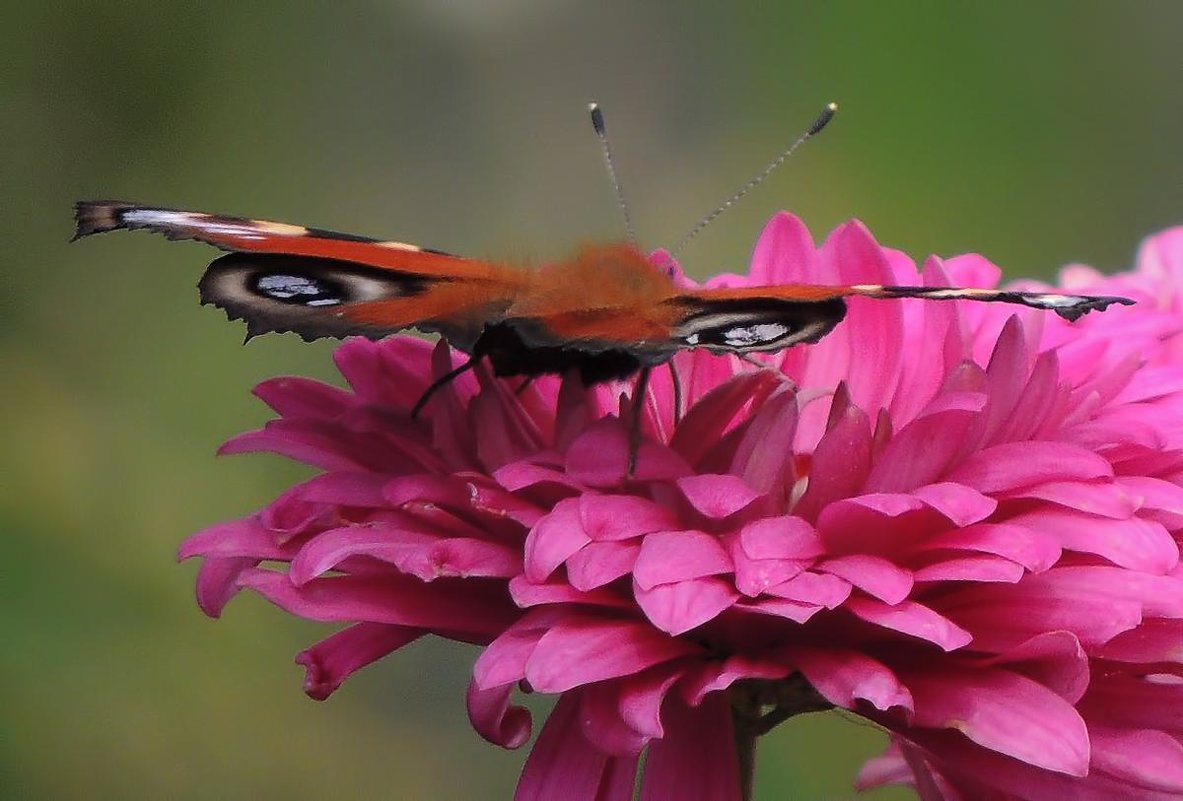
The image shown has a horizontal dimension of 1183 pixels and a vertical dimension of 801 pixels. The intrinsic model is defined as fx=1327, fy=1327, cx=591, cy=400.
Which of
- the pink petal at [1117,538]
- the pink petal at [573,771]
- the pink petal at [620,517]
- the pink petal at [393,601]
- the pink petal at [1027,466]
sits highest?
the pink petal at [1027,466]

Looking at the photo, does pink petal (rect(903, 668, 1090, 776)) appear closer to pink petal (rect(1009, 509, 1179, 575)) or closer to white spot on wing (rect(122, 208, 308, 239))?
pink petal (rect(1009, 509, 1179, 575))

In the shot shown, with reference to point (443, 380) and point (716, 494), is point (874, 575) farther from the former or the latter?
point (443, 380)

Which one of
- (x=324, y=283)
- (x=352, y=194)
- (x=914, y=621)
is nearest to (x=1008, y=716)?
(x=914, y=621)

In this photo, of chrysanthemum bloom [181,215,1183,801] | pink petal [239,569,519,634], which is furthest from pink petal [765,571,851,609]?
pink petal [239,569,519,634]

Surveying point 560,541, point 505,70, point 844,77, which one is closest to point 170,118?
point 505,70

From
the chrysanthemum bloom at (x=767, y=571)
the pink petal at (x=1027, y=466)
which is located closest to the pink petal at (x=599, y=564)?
the chrysanthemum bloom at (x=767, y=571)

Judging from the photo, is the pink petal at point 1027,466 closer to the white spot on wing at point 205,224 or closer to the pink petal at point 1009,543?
the pink petal at point 1009,543
